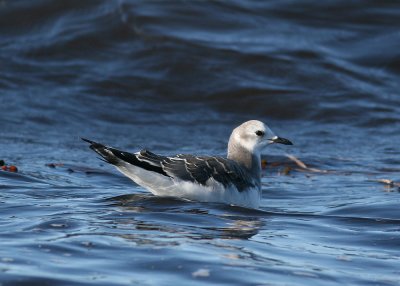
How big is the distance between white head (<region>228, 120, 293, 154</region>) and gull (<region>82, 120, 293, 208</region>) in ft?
1.53

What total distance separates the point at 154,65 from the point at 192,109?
5.49ft

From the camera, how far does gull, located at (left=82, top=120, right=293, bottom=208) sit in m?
8.02

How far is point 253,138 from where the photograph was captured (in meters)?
9.45

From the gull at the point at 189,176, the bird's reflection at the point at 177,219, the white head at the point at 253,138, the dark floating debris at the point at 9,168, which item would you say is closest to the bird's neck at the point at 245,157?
the white head at the point at 253,138

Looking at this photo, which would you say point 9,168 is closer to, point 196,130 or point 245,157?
point 245,157

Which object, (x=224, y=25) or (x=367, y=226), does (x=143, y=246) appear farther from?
(x=224, y=25)

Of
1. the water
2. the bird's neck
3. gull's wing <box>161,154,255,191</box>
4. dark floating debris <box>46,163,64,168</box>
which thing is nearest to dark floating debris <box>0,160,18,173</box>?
the water

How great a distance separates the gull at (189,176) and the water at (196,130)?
141 mm

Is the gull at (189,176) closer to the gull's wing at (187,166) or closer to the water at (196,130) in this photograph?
the gull's wing at (187,166)

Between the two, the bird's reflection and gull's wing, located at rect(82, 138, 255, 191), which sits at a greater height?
gull's wing, located at rect(82, 138, 255, 191)

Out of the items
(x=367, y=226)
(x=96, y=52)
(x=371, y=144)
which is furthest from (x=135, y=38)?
(x=367, y=226)

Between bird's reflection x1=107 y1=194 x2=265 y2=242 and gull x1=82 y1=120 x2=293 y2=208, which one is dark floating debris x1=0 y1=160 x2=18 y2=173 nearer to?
bird's reflection x1=107 y1=194 x2=265 y2=242

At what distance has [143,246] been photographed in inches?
241

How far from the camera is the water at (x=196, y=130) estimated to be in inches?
235
